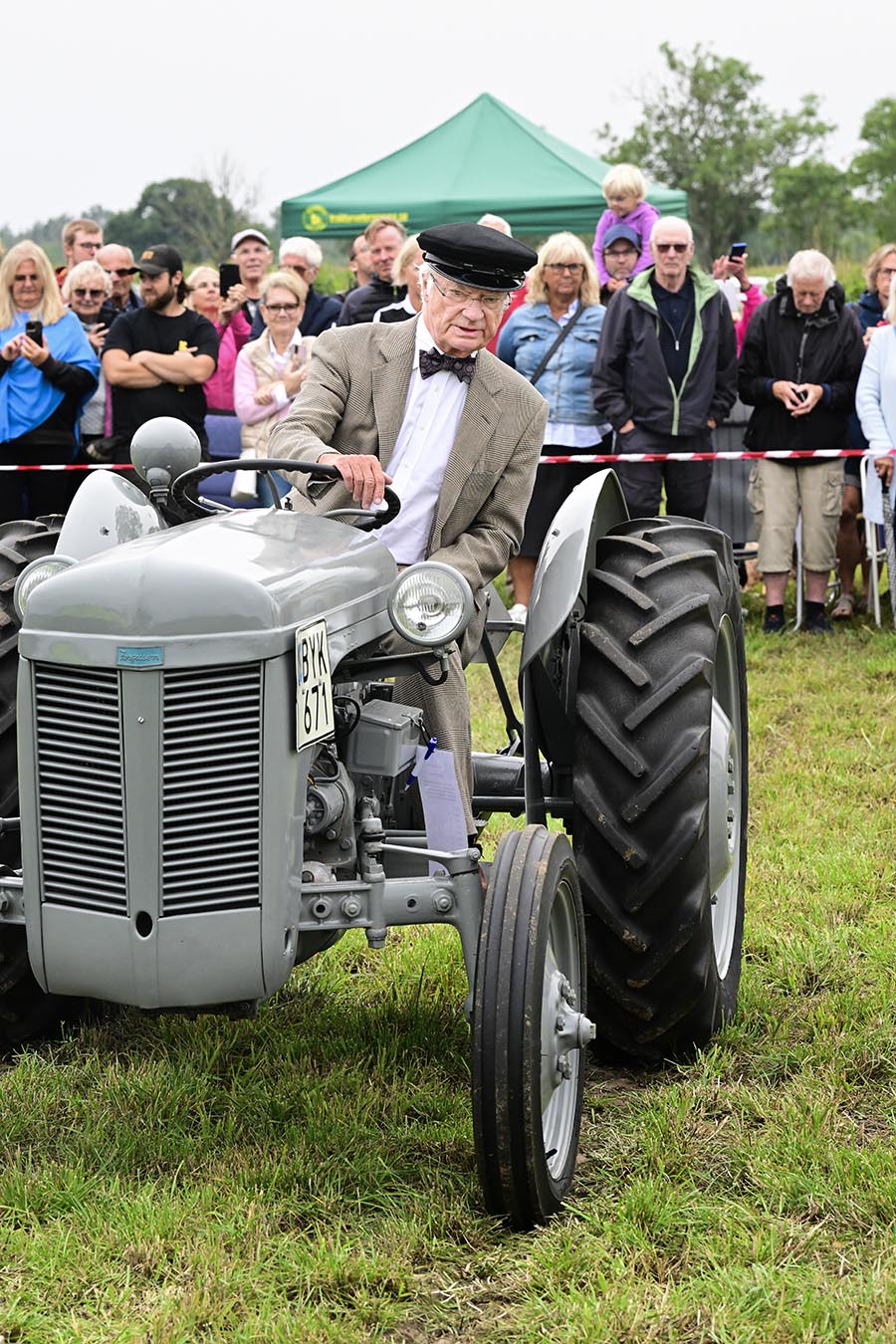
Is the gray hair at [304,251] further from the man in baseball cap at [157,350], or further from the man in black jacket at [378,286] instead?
the man in baseball cap at [157,350]

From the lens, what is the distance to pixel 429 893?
3.39 meters

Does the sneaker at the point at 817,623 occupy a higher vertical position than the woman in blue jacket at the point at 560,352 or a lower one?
lower

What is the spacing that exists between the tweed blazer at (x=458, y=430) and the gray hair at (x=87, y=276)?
6.13 metres

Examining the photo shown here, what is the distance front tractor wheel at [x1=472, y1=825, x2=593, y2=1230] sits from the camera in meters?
3.08

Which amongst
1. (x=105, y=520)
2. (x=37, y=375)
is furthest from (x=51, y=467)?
(x=105, y=520)

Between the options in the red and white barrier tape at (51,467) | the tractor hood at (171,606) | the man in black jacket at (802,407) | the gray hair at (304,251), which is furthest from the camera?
the gray hair at (304,251)

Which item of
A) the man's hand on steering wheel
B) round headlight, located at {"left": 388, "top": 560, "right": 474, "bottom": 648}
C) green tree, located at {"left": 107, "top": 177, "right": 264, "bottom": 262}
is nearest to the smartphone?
the man's hand on steering wheel

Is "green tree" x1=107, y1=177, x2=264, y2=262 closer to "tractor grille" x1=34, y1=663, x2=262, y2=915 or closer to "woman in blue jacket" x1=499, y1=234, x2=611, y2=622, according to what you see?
"woman in blue jacket" x1=499, y1=234, x2=611, y2=622

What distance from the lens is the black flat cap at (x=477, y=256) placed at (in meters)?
3.99

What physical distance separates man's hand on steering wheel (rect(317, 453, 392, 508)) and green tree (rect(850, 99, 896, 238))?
6124 centimetres

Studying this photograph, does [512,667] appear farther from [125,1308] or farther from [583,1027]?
[125,1308]

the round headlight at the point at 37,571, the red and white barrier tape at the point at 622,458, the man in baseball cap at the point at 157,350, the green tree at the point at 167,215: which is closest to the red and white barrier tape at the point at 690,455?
the red and white barrier tape at the point at 622,458

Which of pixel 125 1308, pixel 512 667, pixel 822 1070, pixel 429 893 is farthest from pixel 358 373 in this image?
pixel 512 667

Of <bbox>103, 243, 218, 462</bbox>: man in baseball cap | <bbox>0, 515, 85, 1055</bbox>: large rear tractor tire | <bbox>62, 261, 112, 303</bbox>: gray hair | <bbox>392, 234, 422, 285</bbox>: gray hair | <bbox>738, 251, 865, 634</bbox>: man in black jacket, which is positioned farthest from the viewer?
<bbox>62, 261, 112, 303</bbox>: gray hair
